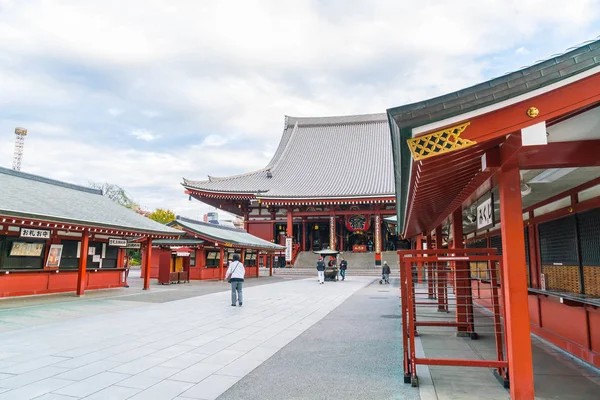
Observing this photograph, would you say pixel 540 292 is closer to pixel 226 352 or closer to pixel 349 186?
pixel 226 352

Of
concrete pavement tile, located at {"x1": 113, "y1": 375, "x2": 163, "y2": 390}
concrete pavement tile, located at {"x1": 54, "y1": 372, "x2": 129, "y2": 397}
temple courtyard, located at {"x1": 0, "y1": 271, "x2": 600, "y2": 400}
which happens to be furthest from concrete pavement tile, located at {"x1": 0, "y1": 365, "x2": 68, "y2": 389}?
concrete pavement tile, located at {"x1": 113, "y1": 375, "x2": 163, "y2": 390}

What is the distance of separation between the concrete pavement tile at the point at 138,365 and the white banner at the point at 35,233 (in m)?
8.85

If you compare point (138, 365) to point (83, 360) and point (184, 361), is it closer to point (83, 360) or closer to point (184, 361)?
point (184, 361)

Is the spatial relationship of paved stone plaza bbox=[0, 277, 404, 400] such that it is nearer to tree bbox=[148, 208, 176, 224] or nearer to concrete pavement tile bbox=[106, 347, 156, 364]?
concrete pavement tile bbox=[106, 347, 156, 364]

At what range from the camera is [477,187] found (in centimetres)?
529

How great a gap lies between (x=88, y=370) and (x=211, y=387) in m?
1.88

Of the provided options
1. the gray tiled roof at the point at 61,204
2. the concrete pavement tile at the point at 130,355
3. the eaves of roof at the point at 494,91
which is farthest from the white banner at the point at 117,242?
the eaves of roof at the point at 494,91

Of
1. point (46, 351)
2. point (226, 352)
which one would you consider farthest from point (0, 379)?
point (226, 352)

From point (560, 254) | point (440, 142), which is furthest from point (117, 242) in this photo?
point (440, 142)

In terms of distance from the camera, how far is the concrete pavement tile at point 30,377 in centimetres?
461

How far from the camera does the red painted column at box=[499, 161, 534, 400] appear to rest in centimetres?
385

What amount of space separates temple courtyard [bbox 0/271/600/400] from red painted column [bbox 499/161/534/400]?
0.66 metres

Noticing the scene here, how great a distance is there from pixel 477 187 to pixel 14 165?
2417 inches

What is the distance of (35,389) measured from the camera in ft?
14.6
